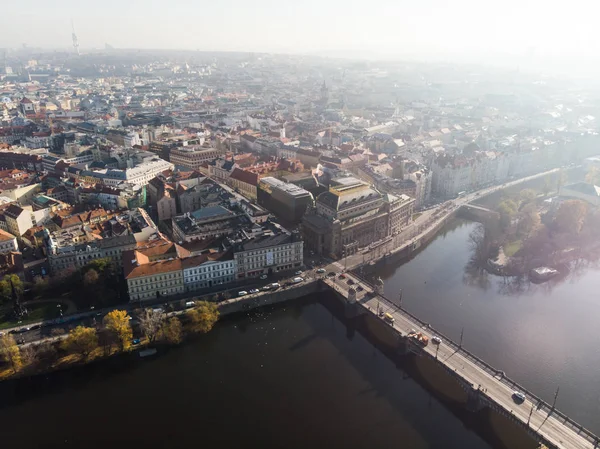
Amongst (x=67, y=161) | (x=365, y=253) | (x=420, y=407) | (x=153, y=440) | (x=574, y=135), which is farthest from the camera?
(x=574, y=135)

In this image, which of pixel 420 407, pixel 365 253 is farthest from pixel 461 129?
pixel 420 407

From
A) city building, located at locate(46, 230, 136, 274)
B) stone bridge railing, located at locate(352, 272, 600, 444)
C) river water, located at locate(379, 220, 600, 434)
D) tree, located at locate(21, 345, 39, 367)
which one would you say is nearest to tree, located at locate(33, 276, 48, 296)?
city building, located at locate(46, 230, 136, 274)

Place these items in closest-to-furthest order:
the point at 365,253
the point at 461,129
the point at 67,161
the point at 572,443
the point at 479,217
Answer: the point at 572,443 < the point at 365,253 < the point at 479,217 < the point at 67,161 < the point at 461,129

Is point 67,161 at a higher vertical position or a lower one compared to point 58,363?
higher

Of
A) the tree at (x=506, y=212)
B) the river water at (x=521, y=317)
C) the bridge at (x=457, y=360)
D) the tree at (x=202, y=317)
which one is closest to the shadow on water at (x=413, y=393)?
the bridge at (x=457, y=360)

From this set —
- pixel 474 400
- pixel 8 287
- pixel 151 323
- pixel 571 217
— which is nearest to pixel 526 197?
pixel 571 217

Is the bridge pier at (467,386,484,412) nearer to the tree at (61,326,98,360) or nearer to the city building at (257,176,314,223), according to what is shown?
the tree at (61,326,98,360)

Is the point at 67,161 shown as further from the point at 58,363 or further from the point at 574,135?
the point at 574,135

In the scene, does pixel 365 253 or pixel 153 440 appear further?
pixel 365 253
